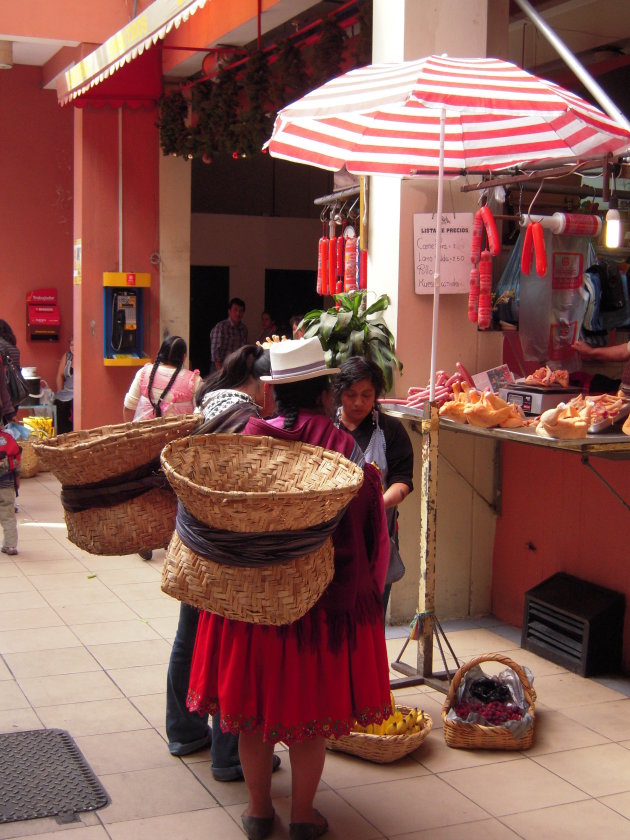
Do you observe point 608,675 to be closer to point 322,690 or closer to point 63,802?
point 322,690

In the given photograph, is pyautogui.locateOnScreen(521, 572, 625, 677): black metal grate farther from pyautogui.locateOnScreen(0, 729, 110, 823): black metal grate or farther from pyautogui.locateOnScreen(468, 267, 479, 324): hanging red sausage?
pyautogui.locateOnScreen(0, 729, 110, 823): black metal grate

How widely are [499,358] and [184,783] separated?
2859 millimetres

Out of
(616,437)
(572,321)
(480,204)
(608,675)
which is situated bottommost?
(608,675)

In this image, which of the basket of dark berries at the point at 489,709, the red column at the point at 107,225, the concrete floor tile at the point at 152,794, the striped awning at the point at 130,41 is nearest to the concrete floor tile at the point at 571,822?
the basket of dark berries at the point at 489,709

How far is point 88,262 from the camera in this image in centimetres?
930

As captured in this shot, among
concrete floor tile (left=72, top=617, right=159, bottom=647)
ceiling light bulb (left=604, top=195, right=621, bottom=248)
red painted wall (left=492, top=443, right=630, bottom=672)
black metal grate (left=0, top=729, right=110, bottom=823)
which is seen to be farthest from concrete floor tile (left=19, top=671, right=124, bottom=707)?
ceiling light bulb (left=604, top=195, right=621, bottom=248)

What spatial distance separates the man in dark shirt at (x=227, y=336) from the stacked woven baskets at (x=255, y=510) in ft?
26.8

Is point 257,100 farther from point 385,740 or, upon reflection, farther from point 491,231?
point 385,740

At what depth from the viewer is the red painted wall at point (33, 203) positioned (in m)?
10.7

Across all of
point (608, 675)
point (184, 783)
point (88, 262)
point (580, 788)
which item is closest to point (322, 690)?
point (184, 783)

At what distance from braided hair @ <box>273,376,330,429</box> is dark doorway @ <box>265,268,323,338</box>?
40.6 feet

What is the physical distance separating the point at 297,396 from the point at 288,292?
1264cm

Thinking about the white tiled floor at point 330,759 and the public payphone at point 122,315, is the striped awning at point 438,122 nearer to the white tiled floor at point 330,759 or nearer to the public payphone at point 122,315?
the white tiled floor at point 330,759

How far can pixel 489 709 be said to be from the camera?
403 centimetres
